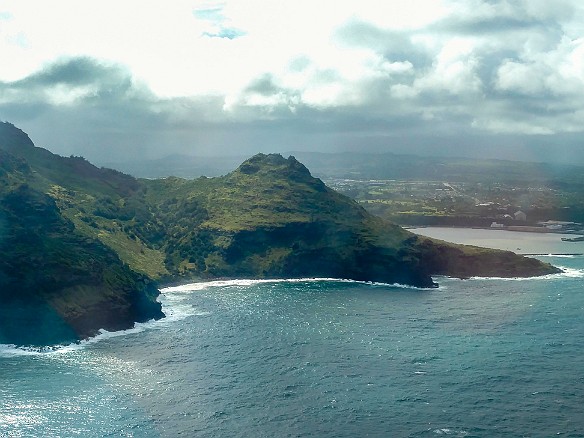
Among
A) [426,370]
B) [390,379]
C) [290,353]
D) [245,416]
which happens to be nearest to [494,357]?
[426,370]

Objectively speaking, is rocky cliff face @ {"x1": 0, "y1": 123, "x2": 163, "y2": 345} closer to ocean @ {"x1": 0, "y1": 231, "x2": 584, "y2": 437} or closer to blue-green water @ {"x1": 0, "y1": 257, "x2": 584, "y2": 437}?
ocean @ {"x1": 0, "y1": 231, "x2": 584, "y2": 437}

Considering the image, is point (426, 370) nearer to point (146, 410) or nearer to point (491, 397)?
point (491, 397)

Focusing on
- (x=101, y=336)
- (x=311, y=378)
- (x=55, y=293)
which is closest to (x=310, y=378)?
(x=311, y=378)

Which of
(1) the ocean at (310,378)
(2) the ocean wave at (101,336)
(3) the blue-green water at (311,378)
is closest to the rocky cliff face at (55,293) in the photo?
(2) the ocean wave at (101,336)

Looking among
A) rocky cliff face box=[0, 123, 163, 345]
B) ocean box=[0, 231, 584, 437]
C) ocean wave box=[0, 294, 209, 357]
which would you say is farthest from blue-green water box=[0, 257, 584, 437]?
rocky cliff face box=[0, 123, 163, 345]

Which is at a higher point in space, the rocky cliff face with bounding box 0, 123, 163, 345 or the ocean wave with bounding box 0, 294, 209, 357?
the rocky cliff face with bounding box 0, 123, 163, 345

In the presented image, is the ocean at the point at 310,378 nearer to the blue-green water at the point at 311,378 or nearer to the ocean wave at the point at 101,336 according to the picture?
the blue-green water at the point at 311,378
